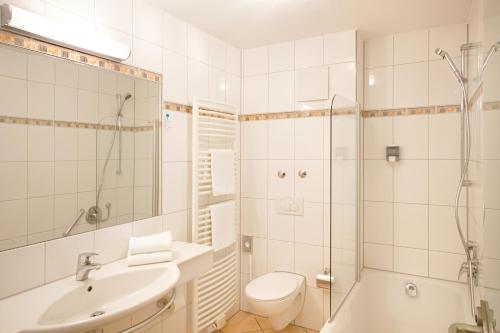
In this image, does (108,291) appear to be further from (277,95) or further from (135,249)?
(277,95)

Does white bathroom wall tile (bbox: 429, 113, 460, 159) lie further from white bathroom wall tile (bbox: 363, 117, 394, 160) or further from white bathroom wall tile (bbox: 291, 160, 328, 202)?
white bathroom wall tile (bbox: 291, 160, 328, 202)

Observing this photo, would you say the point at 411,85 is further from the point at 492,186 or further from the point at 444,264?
the point at 492,186

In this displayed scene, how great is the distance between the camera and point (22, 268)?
140 centimetres

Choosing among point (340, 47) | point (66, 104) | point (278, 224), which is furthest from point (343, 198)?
point (66, 104)

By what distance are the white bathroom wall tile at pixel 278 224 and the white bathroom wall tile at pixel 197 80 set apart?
112 centimetres

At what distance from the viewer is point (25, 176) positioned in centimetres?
142

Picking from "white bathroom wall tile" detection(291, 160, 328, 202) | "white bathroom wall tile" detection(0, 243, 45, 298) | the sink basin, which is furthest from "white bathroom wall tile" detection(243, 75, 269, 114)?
"white bathroom wall tile" detection(0, 243, 45, 298)

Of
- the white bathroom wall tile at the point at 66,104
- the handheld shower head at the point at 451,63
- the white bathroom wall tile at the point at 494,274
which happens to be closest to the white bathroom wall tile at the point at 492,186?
the white bathroom wall tile at the point at 494,274

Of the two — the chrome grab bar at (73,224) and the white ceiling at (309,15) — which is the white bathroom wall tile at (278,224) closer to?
the white ceiling at (309,15)

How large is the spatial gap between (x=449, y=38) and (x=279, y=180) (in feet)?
5.61

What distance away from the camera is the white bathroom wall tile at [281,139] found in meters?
2.73

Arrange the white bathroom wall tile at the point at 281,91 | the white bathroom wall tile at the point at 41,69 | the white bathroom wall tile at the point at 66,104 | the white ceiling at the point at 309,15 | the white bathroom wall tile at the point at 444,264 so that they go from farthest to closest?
the white bathroom wall tile at the point at 281,91
the white bathroom wall tile at the point at 444,264
the white ceiling at the point at 309,15
the white bathroom wall tile at the point at 66,104
the white bathroom wall tile at the point at 41,69

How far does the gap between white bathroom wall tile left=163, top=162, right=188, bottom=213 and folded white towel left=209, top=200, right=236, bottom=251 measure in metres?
0.24

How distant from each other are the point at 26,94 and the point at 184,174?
1.10m
